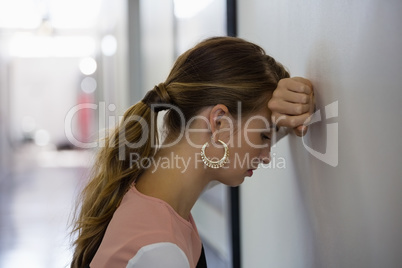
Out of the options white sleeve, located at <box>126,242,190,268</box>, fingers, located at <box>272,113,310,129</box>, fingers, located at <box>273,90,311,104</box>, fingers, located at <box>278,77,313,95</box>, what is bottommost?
white sleeve, located at <box>126,242,190,268</box>

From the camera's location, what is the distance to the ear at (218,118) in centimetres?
123

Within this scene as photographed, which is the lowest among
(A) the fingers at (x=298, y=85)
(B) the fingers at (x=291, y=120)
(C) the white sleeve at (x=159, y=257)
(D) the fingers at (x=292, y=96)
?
(C) the white sleeve at (x=159, y=257)

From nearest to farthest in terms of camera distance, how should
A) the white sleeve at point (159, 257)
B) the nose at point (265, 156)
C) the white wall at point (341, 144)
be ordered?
the white wall at point (341, 144), the white sleeve at point (159, 257), the nose at point (265, 156)

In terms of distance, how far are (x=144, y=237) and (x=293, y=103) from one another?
0.49 meters

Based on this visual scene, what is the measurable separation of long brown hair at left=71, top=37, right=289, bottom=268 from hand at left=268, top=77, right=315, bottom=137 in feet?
0.12

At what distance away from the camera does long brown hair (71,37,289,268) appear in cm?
123

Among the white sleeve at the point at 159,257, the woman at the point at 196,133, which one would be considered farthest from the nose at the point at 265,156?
the white sleeve at the point at 159,257

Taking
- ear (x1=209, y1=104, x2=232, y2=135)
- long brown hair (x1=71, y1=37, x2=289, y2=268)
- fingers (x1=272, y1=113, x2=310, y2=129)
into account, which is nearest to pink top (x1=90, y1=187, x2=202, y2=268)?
long brown hair (x1=71, y1=37, x2=289, y2=268)

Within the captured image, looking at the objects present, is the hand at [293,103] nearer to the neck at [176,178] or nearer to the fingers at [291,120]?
the fingers at [291,120]

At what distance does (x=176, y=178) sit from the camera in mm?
1248

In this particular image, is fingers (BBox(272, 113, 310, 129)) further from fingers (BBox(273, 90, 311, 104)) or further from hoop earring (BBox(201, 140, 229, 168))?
hoop earring (BBox(201, 140, 229, 168))

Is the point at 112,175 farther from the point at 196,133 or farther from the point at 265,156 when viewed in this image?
the point at 265,156

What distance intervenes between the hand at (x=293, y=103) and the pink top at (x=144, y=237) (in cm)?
35

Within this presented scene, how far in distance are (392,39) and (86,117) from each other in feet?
30.9
